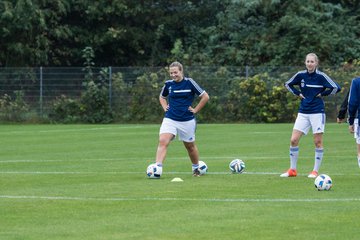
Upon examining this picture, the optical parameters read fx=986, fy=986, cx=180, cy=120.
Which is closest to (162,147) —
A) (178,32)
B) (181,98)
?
(181,98)

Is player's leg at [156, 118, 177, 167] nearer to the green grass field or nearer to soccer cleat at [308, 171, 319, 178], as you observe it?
the green grass field

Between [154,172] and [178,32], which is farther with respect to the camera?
[178,32]

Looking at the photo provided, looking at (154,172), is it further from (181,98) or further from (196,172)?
(181,98)

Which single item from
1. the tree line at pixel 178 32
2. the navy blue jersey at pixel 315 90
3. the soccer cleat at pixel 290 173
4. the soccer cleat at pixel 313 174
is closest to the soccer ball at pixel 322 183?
the soccer cleat at pixel 313 174

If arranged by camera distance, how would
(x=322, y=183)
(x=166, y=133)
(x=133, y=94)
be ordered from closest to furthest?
(x=322, y=183) < (x=166, y=133) < (x=133, y=94)

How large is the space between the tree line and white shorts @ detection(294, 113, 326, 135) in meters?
28.4

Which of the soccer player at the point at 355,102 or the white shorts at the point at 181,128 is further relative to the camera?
the white shorts at the point at 181,128

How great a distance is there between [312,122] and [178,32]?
1347 inches

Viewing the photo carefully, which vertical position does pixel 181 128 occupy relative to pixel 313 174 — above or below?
above

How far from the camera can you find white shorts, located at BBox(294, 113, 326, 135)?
1644 centimetres

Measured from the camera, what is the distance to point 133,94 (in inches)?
1586

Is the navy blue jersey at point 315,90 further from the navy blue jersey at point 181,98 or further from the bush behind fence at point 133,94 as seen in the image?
the bush behind fence at point 133,94

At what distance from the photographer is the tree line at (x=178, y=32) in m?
45.2

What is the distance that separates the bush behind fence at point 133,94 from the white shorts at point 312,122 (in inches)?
876
